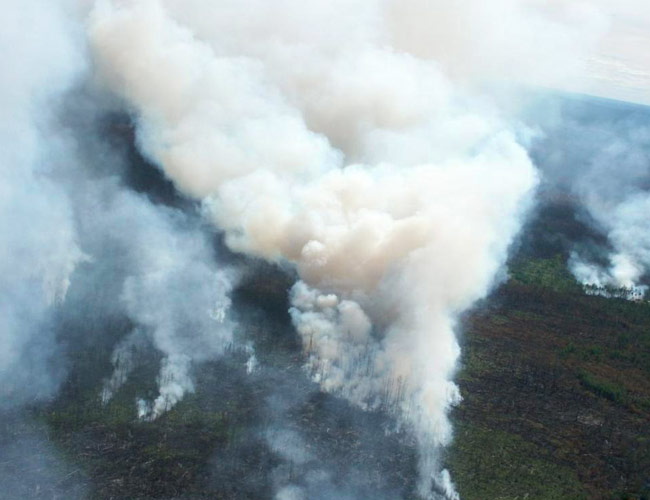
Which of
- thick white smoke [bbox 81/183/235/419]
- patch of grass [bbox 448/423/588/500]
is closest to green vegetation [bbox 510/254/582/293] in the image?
thick white smoke [bbox 81/183/235/419]

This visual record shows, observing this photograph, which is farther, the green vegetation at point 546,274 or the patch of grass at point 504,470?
the green vegetation at point 546,274

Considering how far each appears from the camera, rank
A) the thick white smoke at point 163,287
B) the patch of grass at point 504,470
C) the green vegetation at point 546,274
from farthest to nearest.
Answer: the green vegetation at point 546,274, the thick white smoke at point 163,287, the patch of grass at point 504,470

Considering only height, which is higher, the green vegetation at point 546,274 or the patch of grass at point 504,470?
the green vegetation at point 546,274

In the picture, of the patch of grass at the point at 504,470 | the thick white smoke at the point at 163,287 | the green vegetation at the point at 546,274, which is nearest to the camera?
the patch of grass at the point at 504,470


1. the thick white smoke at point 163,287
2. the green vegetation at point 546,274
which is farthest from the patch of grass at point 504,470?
the green vegetation at point 546,274

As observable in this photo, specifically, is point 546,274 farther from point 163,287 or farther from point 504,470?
point 163,287

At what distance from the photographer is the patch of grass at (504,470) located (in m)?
31.0

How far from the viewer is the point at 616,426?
3956 centimetres

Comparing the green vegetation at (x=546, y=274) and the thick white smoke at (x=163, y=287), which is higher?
the green vegetation at (x=546, y=274)

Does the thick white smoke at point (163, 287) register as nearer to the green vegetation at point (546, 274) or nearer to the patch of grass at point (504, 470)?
the patch of grass at point (504, 470)

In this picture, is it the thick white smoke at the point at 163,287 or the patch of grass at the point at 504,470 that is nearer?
the patch of grass at the point at 504,470

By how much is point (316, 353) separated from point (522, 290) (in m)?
31.8

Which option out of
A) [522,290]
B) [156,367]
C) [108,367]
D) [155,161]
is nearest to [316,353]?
[156,367]

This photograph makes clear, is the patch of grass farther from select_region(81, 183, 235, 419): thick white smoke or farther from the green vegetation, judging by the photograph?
the green vegetation
